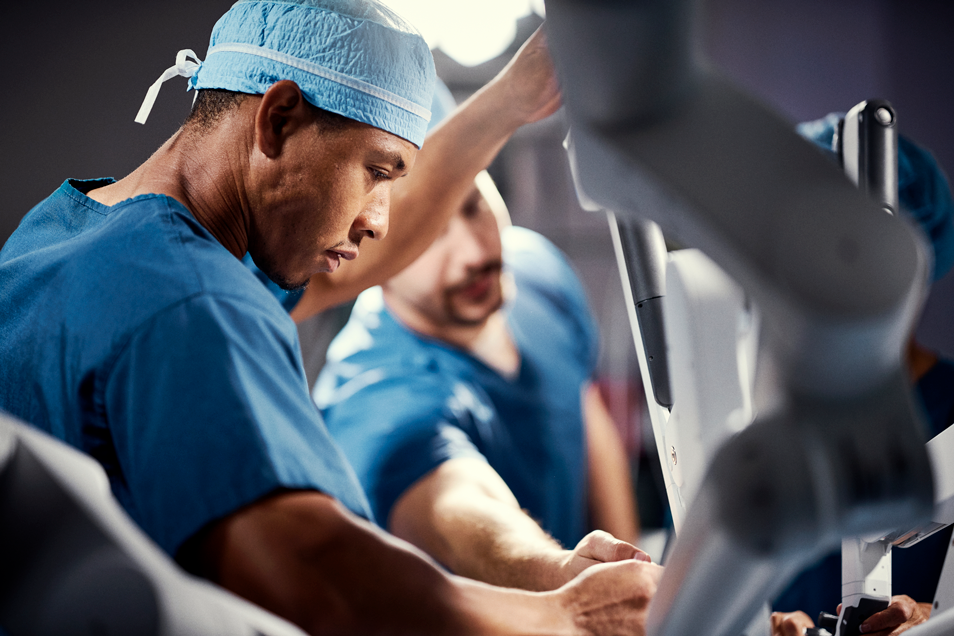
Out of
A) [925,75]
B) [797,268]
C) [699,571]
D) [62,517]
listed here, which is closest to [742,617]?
[699,571]

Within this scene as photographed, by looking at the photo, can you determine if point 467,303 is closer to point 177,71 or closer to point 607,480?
point 607,480

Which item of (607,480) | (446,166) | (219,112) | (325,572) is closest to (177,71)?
(219,112)

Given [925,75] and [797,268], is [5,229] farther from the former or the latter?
[925,75]

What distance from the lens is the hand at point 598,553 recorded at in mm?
735

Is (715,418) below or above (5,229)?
above

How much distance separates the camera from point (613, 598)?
0.64 metres

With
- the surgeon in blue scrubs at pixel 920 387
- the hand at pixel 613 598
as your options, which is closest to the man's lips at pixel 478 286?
the surgeon in blue scrubs at pixel 920 387

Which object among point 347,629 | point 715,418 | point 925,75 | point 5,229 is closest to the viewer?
point 347,629

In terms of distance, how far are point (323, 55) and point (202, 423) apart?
390mm

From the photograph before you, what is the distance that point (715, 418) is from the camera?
2.44 ft

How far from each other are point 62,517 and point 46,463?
30 millimetres

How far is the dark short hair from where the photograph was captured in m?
0.78

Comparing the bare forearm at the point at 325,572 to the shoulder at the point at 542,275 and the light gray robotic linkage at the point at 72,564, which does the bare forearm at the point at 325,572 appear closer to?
the light gray robotic linkage at the point at 72,564

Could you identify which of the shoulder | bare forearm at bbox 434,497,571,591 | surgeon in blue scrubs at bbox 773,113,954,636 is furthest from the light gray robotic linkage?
the shoulder
